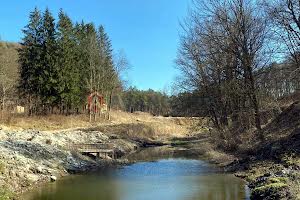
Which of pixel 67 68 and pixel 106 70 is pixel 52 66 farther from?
pixel 106 70

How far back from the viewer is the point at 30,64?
185 feet

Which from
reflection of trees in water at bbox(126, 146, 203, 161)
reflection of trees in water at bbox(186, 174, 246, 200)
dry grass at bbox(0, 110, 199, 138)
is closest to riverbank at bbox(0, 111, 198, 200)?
dry grass at bbox(0, 110, 199, 138)

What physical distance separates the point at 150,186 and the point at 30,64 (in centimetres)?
3895

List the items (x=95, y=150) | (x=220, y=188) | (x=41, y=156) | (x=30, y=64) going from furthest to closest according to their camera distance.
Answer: (x=30, y=64)
(x=95, y=150)
(x=41, y=156)
(x=220, y=188)

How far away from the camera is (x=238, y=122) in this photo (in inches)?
1261

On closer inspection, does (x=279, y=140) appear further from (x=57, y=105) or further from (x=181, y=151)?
(x=57, y=105)

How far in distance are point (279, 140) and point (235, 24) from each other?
8.15 meters

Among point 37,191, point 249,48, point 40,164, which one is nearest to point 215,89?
point 249,48

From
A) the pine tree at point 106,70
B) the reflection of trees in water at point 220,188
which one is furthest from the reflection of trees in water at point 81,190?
the pine tree at point 106,70

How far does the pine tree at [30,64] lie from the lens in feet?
184

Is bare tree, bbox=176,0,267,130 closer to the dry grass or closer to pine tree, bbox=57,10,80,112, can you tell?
the dry grass

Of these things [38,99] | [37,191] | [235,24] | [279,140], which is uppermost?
[235,24]

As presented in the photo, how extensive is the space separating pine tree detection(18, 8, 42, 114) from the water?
30121 mm

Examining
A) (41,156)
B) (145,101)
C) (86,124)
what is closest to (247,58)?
(41,156)
